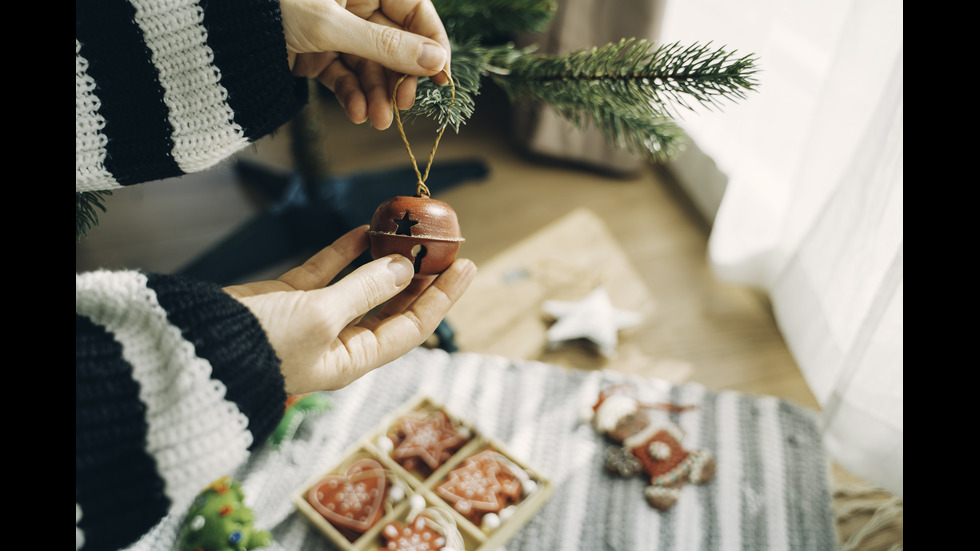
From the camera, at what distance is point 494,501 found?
837mm

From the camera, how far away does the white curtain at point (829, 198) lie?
0.82 m

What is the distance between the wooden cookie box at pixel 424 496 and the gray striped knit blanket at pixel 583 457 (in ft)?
0.10

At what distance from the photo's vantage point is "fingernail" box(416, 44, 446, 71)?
0.58 m

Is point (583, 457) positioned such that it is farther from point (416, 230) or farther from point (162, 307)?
point (162, 307)

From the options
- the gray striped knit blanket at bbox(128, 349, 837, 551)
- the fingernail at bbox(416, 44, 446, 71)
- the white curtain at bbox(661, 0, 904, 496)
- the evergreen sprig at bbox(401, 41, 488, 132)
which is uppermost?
the fingernail at bbox(416, 44, 446, 71)

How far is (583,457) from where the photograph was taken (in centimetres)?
96

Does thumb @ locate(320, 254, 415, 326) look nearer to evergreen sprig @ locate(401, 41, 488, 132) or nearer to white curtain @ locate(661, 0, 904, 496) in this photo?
evergreen sprig @ locate(401, 41, 488, 132)

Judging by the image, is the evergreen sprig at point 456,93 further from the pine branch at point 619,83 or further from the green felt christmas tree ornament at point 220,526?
the green felt christmas tree ornament at point 220,526

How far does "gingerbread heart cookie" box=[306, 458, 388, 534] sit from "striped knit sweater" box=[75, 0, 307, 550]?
37 centimetres

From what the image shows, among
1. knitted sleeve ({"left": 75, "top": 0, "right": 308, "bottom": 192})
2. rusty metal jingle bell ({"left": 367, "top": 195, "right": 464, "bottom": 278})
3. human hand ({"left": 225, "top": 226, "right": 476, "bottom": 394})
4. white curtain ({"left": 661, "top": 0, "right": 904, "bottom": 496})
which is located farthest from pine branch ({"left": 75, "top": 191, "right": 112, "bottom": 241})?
white curtain ({"left": 661, "top": 0, "right": 904, "bottom": 496})

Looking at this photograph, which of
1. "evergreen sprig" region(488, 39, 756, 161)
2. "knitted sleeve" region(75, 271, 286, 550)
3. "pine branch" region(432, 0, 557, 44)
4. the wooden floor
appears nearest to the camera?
"knitted sleeve" region(75, 271, 286, 550)

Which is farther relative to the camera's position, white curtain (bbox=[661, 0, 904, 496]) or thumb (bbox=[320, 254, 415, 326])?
white curtain (bbox=[661, 0, 904, 496])

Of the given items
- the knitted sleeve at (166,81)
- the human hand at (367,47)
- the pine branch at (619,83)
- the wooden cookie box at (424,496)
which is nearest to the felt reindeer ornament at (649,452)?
the wooden cookie box at (424,496)
